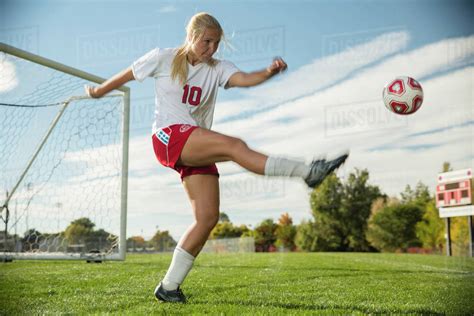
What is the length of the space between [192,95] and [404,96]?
2.24m

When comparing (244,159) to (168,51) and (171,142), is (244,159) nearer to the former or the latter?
(171,142)

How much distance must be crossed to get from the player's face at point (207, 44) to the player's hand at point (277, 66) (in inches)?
16.6

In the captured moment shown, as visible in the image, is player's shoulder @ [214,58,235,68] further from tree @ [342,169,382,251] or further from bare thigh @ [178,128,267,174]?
tree @ [342,169,382,251]

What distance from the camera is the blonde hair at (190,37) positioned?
3.24 meters

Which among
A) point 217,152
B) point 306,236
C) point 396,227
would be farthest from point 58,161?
point 306,236

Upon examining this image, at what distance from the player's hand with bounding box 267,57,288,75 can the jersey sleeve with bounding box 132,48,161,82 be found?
0.80 m

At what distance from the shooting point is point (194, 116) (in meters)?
3.45

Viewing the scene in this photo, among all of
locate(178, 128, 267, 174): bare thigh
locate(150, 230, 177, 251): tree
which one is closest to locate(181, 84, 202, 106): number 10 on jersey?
locate(178, 128, 267, 174): bare thigh

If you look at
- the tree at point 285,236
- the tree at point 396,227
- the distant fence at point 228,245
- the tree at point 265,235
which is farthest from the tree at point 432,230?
the tree at point 265,235

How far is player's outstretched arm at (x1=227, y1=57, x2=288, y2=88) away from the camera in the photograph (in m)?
3.16

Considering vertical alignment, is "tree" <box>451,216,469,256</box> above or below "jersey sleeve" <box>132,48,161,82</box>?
below

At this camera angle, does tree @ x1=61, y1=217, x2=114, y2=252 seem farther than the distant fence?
No

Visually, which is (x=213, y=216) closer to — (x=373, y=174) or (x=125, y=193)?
(x=125, y=193)

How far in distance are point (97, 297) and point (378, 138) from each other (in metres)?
19.9
